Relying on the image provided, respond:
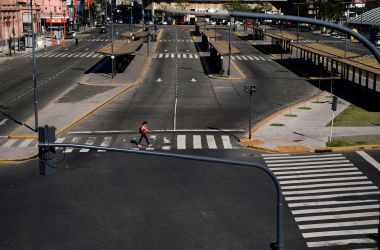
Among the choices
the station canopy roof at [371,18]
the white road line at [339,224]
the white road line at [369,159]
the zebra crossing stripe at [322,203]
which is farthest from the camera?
the station canopy roof at [371,18]

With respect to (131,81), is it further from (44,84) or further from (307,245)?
(307,245)

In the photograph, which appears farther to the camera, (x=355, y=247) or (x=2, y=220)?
(x=2, y=220)

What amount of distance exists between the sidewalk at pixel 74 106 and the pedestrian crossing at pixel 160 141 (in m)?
1.39

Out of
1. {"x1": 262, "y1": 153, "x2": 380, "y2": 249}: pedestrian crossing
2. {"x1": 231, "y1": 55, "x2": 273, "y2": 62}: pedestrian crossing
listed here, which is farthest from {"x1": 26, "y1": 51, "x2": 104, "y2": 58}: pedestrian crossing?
{"x1": 262, "y1": 153, "x2": 380, "y2": 249}: pedestrian crossing

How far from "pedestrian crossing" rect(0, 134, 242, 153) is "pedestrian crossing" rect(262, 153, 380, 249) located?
3991 mm

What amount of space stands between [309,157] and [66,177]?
46.1 ft

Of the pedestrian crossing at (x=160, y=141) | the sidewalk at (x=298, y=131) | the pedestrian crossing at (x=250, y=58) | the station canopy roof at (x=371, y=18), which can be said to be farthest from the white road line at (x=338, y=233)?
the station canopy roof at (x=371, y=18)

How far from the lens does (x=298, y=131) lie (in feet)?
131

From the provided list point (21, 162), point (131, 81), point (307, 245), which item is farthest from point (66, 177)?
point (131, 81)

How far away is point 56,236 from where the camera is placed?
21500mm

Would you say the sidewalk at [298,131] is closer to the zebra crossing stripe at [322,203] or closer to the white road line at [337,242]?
the zebra crossing stripe at [322,203]

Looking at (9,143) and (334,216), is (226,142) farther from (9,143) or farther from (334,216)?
(334,216)

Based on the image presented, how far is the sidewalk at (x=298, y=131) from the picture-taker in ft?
118

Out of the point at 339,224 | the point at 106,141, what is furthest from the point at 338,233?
the point at 106,141
